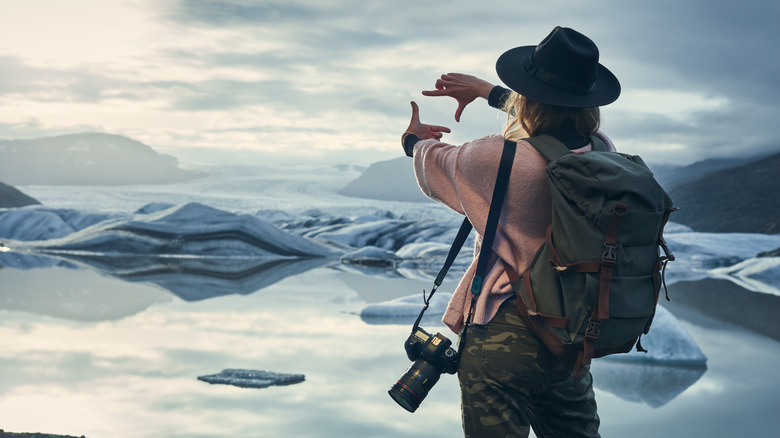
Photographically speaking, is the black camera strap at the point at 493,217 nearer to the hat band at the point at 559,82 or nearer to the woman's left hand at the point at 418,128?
the hat band at the point at 559,82

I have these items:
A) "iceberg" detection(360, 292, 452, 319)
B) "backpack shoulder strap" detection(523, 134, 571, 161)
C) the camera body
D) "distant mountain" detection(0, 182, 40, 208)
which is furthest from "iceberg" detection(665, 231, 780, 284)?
"distant mountain" detection(0, 182, 40, 208)

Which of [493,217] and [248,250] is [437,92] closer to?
[493,217]

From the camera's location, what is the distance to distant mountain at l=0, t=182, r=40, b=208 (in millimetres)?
15414

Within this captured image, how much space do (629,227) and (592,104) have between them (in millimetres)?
314

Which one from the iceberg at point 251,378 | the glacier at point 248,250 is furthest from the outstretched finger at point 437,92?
the glacier at point 248,250

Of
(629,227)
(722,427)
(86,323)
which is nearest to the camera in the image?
(629,227)

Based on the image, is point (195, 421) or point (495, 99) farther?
point (195, 421)

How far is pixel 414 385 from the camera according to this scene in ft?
5.73

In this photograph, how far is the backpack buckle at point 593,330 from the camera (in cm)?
148

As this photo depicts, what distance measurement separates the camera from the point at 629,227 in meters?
1.46

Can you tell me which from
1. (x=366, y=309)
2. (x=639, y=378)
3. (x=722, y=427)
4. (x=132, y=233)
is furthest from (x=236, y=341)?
(x=132, y=233)

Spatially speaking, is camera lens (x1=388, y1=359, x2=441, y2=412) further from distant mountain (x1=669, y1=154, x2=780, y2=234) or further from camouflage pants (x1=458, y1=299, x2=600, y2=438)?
distant mountain (x1=669, y1=154, x2=780, y2=234)

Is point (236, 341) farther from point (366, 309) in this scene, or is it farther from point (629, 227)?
point (629, 227)

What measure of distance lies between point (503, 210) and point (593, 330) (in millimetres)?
308
